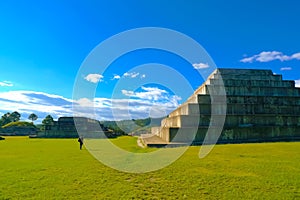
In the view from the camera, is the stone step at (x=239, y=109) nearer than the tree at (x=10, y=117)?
Yes

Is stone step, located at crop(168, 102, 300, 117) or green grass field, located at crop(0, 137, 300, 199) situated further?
stone step, located at crop(168, 102, 300, 117)

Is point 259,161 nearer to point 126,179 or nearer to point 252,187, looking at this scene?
point 252,187

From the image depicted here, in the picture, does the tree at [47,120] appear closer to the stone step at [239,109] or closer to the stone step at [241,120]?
the stone step at [239,109]

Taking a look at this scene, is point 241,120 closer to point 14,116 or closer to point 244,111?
point 244,111

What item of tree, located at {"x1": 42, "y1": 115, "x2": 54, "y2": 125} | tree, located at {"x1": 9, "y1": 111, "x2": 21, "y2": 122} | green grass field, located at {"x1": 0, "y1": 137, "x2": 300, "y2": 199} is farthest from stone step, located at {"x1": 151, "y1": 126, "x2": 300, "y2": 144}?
tree, located at {"x1": 9, "y1": 111, "x2": 21, "y2": 122}

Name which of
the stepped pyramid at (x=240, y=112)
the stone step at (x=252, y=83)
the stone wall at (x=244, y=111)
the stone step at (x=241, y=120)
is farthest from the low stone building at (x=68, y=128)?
the stone step at (x=241, y=120)

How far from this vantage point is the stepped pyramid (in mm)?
21969

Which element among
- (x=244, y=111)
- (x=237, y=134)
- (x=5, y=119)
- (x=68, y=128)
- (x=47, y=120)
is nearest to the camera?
(x=237, y=134)

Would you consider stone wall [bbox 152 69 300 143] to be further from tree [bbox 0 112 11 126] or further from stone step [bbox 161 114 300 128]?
tree [bbox 0 112 11 126]

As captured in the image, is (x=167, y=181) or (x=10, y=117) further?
(x=10, y=117)

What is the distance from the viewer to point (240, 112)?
2388 centimetres

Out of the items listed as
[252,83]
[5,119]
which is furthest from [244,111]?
[5,119]

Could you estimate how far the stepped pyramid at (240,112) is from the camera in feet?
72.1

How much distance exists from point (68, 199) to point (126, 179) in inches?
101
